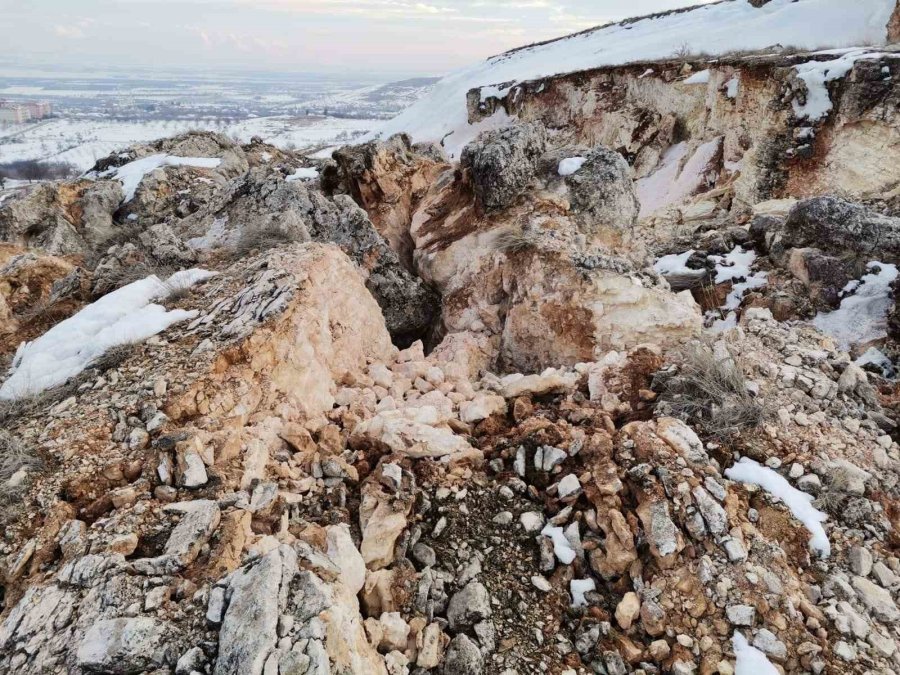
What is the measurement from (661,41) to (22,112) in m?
152

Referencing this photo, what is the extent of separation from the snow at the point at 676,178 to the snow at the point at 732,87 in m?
1.34

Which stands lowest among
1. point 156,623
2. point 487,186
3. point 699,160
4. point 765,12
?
point 699,160

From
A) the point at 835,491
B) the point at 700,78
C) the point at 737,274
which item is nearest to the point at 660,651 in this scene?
the point at 835,491

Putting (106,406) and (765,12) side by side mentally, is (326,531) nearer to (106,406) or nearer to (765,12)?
(106,406)

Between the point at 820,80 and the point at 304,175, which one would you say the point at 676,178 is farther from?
the point at 304,175

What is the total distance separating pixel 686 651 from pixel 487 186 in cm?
609

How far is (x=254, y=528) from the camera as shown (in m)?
3.08

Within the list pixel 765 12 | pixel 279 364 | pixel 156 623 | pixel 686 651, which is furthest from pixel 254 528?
pixel 765 12

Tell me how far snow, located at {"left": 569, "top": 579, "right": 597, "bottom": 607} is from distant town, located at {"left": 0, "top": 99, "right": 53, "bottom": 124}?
158 metres

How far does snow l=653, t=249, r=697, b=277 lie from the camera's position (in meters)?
9.70

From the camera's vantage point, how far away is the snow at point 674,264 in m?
9.70

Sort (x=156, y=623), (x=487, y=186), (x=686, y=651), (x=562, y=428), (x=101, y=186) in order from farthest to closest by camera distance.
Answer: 1. (x=101, y=186)
2. (x=487, y=186)
3. (x=562, y=428)
4. (x=686, y=651)
5. (x=156, y=623)

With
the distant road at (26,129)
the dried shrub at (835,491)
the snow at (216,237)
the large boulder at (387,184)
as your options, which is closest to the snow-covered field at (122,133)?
the distant road at (26,129)

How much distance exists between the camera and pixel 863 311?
296 inches
